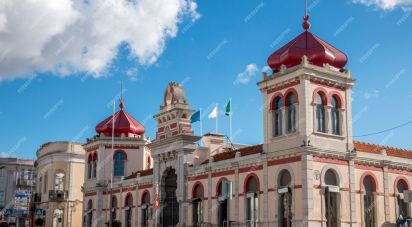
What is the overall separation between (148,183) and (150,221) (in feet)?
11.6

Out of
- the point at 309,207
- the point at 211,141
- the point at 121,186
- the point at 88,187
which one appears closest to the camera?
the point at 309,207

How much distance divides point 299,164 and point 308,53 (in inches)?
292

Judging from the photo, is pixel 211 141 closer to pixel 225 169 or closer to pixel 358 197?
pixel 225 169

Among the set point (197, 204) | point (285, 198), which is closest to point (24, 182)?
point (197, 204)

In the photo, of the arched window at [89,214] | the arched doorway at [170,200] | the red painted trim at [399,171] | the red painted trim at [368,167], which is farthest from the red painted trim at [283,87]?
the arched window at [89,214]

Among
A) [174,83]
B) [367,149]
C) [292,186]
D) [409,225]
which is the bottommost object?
[409,225]

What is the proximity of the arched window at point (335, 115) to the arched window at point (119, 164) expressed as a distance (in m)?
27.6

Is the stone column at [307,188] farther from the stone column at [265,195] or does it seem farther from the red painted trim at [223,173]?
the red painted trim at [223,173]

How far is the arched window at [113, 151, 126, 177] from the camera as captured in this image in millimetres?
59312

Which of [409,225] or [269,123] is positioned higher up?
[269,123]

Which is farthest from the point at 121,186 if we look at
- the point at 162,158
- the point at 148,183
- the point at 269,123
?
the point at 269,123

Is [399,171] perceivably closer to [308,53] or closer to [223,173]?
[308,53]

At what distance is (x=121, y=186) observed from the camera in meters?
56.0

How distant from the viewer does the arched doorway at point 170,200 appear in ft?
157
